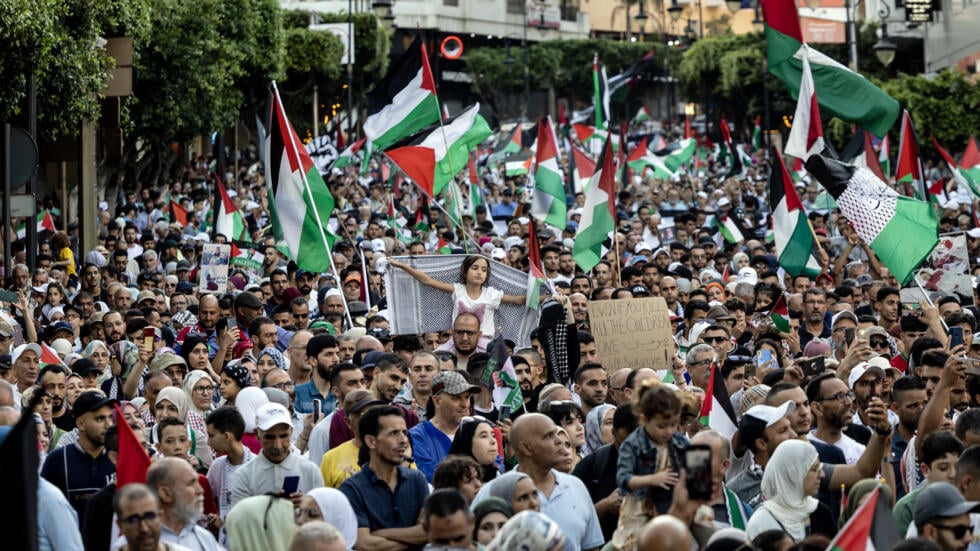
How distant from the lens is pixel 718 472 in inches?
276

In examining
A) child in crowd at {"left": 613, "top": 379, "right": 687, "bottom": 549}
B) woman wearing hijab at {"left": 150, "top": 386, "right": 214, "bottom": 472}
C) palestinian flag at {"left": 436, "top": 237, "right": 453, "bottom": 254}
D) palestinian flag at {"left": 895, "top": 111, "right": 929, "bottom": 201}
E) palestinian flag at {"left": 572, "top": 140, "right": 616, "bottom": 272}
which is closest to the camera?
child in crowd at {"left": 613, "top": 379, "right": 687, "bottom": 549}

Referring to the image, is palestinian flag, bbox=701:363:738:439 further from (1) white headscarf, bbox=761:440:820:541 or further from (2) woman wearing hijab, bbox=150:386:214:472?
(2) woman wearing hijab, bbox=150:386:214:472

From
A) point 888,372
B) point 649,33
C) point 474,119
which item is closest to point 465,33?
point 649,33

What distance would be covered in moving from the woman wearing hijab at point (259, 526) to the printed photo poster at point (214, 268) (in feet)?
31.3

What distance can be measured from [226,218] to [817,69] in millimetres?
9208

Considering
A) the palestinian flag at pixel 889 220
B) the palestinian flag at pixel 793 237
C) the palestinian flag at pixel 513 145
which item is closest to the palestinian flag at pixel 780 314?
the palestinian flag at pixel 889 220

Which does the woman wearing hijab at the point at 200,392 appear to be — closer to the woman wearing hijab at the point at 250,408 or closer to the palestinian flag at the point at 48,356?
the woman wearing hijab at the point at 250,408

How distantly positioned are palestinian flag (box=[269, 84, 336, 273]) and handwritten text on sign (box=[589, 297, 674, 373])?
3.30 meters

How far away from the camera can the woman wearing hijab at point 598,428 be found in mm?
9422

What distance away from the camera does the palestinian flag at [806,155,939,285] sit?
13258 millimetres

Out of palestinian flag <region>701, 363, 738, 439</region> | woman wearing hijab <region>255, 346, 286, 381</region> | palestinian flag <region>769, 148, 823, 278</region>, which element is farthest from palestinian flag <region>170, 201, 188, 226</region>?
palestinian flag <region>701, 363, 738, 439</region>

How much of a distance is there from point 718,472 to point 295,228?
856 centimetres

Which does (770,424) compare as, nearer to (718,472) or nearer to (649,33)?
(718,472)

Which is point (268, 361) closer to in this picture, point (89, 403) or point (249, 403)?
point (249, 403)
